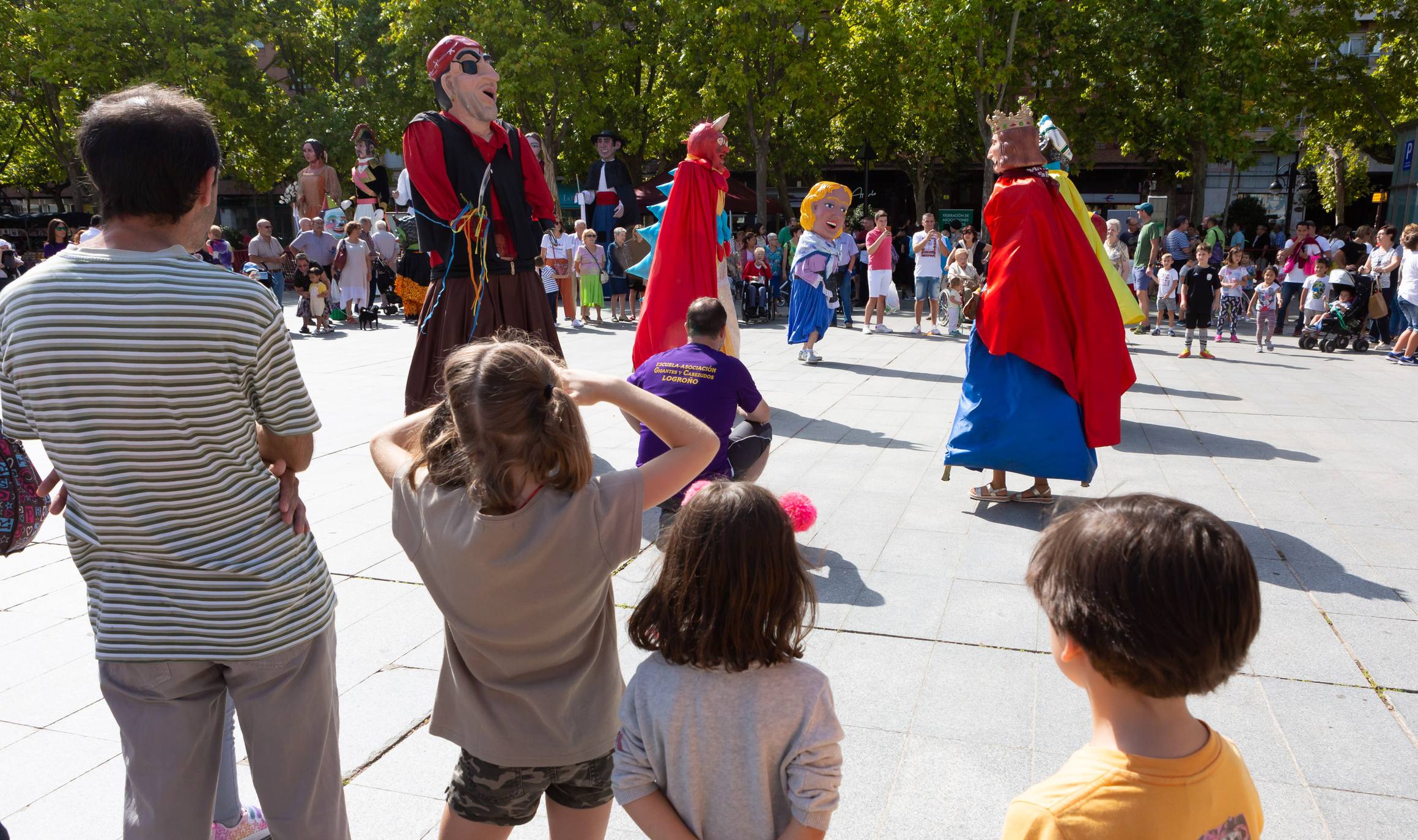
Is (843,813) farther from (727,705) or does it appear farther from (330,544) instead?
(330,544)

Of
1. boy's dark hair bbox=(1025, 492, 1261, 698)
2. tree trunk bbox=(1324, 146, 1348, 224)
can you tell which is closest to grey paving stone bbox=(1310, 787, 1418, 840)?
boy's dark hair bbox=(1025, 492, 1261, 698)

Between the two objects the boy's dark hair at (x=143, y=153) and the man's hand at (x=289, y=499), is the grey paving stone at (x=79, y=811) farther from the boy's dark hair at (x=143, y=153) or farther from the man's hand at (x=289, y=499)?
the boy's dark hair at (x=143, y=153)

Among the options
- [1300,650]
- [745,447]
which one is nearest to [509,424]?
[745,447]

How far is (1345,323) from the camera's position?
12602mm

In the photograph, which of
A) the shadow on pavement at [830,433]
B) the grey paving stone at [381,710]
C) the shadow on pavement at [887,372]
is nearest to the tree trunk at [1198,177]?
the shadow on pavement at [887,372]

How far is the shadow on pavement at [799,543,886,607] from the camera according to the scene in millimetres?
4098

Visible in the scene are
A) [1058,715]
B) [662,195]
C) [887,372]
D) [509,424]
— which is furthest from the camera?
[662,195]

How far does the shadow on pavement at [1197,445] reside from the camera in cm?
676

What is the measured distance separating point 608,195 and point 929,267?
266 inches

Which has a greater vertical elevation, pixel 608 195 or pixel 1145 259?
pixel 608 195

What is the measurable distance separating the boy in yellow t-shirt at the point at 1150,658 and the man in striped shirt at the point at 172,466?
1.38 meters

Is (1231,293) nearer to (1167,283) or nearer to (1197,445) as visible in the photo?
(1167,283)

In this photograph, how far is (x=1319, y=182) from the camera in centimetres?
3591

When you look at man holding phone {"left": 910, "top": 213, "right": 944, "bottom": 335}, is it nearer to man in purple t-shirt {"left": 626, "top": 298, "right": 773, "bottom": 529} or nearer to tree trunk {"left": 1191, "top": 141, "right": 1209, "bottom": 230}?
man in purple t-shirt {"left": 626, "top": 298, "right": 773, "bottom": 529}
